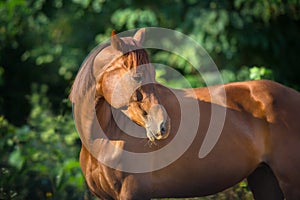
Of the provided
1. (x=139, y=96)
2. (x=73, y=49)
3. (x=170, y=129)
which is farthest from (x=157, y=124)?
(x=73, y=49)

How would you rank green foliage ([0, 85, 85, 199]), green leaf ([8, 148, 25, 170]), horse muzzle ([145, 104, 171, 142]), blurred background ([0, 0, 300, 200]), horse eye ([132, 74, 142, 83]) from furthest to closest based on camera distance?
1. blurred background ([0, 0, 300, 200])
2. green leaf ([8, 148, 25, 170])
3. green foliage ([0, 85, 85, 199])
4. horse eye ([132, 74, 142, 83])
5. horse muzzle ([145, 104, 171, 142])

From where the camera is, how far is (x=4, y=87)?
12.8m

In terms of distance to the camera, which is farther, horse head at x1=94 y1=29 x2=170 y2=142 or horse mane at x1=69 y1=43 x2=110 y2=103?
horse mane at x1=69 y1=43 x2=110 y2=103

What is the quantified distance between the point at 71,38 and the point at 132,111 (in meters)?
7.03

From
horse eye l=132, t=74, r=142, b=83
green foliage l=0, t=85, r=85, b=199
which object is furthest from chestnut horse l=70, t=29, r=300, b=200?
green foliage l=0, t=85, r=85, b=199

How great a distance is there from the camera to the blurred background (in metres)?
8.64

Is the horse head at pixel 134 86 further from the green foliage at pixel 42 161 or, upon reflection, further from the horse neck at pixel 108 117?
the green foliage at pixel 42 161

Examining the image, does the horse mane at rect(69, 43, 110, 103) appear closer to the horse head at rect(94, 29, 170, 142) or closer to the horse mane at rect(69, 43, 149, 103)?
the horse mane at rect(69, 43, 149, 103)

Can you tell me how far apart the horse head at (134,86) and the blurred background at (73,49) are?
116 inches

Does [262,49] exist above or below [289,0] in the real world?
below

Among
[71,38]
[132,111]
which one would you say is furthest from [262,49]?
[132,111]

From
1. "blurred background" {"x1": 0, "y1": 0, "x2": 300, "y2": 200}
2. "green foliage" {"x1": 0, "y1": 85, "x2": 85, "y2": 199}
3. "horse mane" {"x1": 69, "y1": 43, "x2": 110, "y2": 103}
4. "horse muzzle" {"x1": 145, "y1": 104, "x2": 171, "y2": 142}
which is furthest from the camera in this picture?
"blurred background" {"x1": 0, "y1": 0, "x2": 300, "y2": 200}

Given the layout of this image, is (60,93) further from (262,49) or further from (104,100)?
(104,100)

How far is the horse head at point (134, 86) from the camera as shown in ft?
15.2
